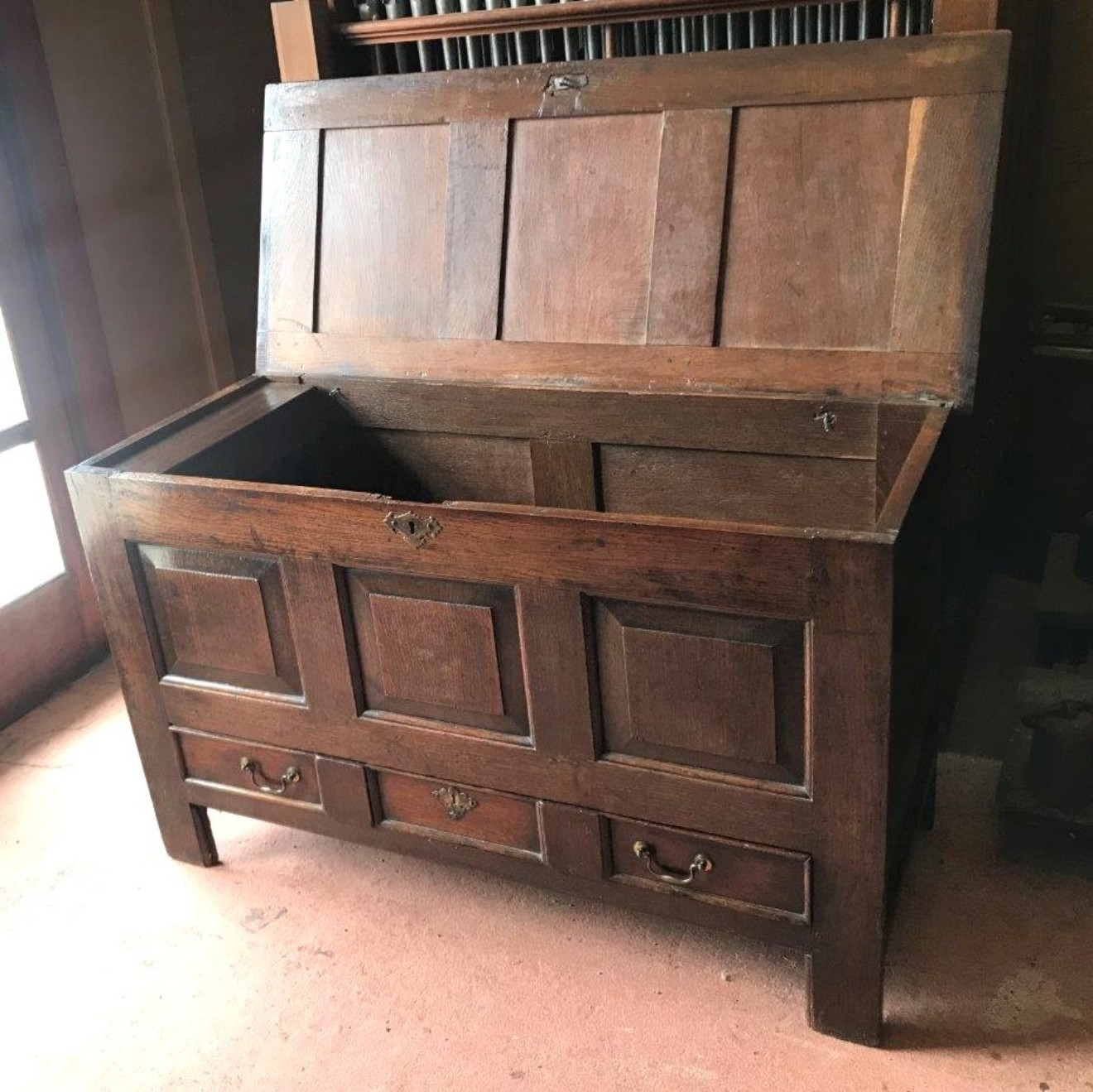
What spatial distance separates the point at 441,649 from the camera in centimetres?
166

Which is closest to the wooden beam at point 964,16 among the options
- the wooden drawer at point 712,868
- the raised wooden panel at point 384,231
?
the raised wooden panel at point 384,231

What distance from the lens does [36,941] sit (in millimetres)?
1931

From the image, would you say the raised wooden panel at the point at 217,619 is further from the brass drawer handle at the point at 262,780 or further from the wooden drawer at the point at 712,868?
the wooden drawer at the point at 712,868

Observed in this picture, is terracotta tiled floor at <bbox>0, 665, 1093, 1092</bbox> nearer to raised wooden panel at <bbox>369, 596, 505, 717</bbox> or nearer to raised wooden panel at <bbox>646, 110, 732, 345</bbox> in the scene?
raised wooden panel at <bbox>369, 596, 505, 717</bbox>

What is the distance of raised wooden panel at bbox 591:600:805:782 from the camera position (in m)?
1.46

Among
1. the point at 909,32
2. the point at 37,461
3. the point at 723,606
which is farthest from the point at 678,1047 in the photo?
the point at 37,461

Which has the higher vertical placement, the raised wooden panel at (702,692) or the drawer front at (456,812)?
the raised wooden panel at (702,692)

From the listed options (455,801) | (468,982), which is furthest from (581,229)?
(468,982)

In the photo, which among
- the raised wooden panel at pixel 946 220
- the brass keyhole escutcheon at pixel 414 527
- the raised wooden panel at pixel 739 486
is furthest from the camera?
the raised wooden panel at pixel 739 486

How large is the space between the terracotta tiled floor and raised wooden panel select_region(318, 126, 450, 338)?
37.0 inches

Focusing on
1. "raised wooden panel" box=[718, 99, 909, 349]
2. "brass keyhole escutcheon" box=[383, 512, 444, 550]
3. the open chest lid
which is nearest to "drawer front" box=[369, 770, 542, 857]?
"brass keyhole escutcheon" box=[383, 512, 444, 550]

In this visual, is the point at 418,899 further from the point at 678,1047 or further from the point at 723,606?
the point at 723,606

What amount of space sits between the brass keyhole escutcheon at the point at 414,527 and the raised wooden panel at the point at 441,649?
0.22 ft

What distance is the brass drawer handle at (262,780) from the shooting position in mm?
1902
